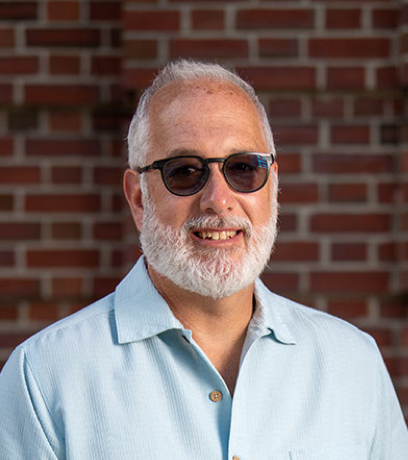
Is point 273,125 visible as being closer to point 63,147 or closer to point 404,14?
point 404,14

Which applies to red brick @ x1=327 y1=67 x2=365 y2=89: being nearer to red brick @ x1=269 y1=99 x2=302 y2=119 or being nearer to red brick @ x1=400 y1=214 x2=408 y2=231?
red brick @ x1=269 y1=99 x2=302 y2=119

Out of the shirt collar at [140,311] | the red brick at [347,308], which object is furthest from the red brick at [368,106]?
the shirt collar at [140,311]

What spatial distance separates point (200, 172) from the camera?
1.53 metres

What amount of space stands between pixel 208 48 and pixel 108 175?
70cm

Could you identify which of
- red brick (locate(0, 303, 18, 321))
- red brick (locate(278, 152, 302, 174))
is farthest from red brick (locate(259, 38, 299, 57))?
red brick (locate(0, 303, 18, 321))

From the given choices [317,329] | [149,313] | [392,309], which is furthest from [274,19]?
[149,313]

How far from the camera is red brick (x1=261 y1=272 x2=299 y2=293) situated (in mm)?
2551

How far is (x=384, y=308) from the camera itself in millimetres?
2605

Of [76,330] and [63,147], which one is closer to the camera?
[76,330]

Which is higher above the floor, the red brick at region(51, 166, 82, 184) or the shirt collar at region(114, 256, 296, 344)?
the red brick at region(51, 166, 82, 184)

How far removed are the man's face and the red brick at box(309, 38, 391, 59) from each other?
1081 millimetres

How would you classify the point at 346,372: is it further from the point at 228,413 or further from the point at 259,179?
the point at 259,179

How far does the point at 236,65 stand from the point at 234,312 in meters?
1.30

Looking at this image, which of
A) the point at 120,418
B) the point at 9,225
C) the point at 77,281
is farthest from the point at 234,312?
the point at 9,225
